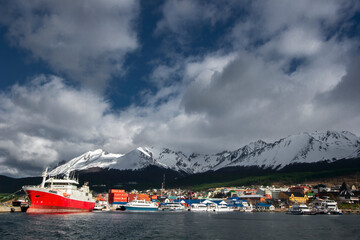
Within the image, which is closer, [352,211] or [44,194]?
[44,194]

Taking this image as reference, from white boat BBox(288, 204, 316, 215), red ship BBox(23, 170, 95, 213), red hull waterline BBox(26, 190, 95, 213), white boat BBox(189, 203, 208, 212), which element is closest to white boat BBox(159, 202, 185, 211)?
white boat BBox(189, 203, 208, 212)

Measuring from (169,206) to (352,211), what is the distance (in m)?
111

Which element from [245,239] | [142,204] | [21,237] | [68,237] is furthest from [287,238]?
[142,204]

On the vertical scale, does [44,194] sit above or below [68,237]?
above

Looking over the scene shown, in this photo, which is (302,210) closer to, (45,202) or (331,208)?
(331,208)

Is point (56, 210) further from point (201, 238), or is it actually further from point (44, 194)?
point (201, 238)

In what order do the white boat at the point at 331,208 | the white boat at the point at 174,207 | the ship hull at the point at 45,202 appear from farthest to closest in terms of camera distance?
the white boat at the point at 174,207, the white boat at the point at 331,208, the ship hull at the point at 45,202

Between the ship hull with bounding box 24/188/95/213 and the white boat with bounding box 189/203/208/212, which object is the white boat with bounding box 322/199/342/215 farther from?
the ship hull with bounding box 24/188/95/213

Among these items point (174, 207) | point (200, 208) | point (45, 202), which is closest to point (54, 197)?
point (45, 202)

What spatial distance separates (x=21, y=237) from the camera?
1704 inches

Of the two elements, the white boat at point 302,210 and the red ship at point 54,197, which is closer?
the red ship at point 54,197

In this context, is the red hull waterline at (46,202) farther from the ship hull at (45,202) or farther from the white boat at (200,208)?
the white boat at (200,208)

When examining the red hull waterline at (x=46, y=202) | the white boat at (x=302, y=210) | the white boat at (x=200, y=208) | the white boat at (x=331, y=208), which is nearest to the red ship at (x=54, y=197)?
the red hull waterline at (x=46, y=202)

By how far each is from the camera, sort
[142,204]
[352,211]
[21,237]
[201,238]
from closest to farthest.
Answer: [21,237] < [201,238] < [142,204] < [352,211]
